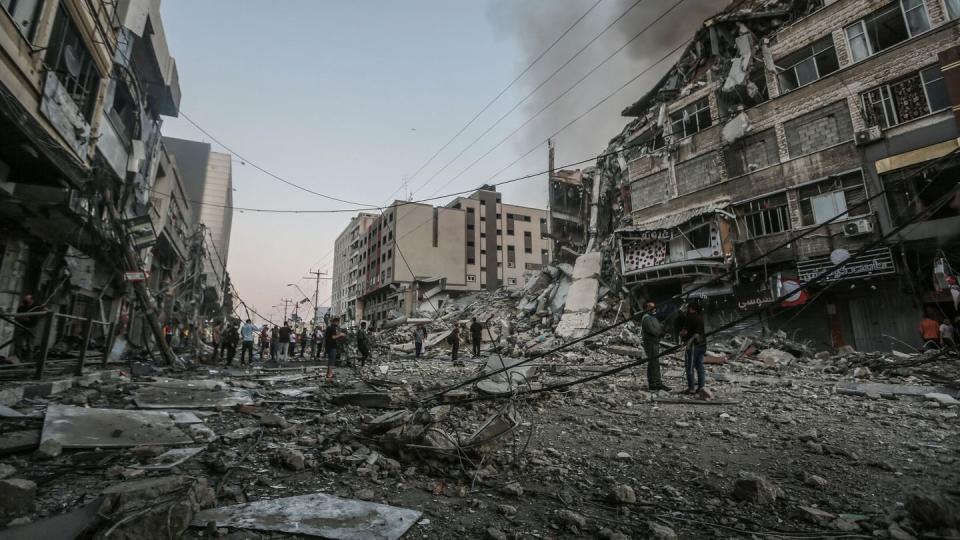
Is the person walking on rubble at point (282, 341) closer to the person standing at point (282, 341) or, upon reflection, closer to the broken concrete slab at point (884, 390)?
the person standing at point (282, 341)

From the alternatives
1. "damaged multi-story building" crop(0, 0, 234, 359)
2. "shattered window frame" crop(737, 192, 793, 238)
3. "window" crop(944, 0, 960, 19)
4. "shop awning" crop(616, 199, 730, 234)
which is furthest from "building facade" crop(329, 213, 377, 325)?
"window" crop(944, 0, 960, 19)

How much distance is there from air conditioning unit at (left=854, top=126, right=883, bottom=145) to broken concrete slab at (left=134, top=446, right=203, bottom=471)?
830 inches

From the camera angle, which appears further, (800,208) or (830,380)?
(800,208)

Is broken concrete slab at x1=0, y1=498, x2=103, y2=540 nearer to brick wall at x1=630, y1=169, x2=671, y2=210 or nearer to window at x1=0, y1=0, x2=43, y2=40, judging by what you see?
window at x1=0, y1=0, x2=43, y2=40

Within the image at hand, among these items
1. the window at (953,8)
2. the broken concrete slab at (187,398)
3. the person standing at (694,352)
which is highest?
the window at (953,8)

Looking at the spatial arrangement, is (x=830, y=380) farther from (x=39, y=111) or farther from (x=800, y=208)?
(x=39, y=111)

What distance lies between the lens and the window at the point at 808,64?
16391 millimetres

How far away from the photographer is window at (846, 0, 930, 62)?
14.2 m

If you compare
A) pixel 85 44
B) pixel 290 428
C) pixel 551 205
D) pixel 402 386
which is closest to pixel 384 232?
pixel 551 205

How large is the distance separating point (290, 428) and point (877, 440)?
268 inches

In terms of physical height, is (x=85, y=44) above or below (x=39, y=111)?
above

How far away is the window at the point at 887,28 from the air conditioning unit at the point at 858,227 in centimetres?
651

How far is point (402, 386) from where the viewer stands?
855 centimetres

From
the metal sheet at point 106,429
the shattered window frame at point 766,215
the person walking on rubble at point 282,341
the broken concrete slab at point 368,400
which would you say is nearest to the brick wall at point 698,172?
the shattered window frame at point 766,215
